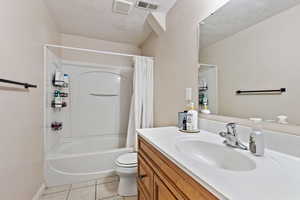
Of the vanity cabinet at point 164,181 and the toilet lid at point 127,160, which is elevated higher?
the vanity cabinet at point 164,181

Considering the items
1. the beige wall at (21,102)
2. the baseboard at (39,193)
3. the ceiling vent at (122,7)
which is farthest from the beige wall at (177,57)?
the baseboard at (39,193)

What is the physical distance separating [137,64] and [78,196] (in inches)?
71.8

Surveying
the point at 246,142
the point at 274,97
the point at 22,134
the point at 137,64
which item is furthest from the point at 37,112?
the point at 274,97

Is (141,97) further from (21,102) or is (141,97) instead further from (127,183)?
(21,102)

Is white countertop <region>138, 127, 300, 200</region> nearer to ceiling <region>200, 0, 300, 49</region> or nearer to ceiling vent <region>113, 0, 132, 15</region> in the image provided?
ceiling <region>200, 0, 300, 49</region>

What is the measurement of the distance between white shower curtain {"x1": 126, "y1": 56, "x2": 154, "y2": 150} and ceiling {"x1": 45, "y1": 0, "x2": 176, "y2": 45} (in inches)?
23.9

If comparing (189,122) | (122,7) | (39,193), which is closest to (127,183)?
(39,193)

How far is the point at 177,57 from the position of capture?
1.64m

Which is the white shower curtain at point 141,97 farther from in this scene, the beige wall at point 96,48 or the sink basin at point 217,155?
the sink basin at point 217,155

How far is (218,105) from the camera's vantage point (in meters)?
1.12

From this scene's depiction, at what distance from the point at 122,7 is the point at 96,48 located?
1263 mm

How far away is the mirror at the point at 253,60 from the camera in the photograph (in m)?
0.70

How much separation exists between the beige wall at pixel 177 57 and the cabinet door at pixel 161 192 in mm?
841

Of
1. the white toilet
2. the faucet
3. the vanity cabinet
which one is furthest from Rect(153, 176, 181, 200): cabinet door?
the white toilet
